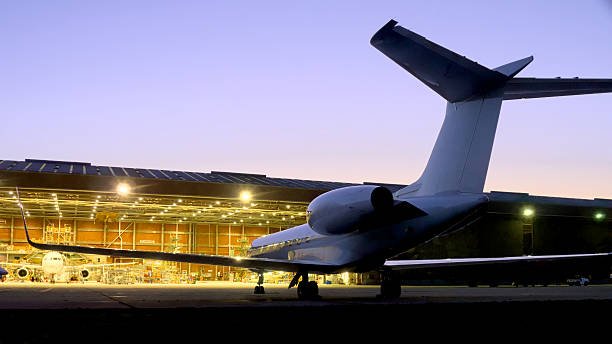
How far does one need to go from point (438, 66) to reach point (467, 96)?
201 centimetres

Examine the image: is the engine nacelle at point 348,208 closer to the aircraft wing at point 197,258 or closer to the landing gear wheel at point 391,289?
the aircraft wing at point 197,258

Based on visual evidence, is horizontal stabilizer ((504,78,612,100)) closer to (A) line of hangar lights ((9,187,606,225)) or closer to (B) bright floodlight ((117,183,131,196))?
(A) line of hangar lights ((9,187,606,225))

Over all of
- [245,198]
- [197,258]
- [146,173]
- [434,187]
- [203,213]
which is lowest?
[197,258]

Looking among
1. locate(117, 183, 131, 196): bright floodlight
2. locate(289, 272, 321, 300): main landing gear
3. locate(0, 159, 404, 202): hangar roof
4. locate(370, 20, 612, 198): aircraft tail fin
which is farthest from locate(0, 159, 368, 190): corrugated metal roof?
locate(370, 20, 612, 198): aircraft tail fin

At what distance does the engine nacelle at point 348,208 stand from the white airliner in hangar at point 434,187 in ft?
0.08

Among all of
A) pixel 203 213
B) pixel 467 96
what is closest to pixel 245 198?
pixel 203 213

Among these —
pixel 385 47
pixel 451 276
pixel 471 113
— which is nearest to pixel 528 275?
pixel 451 276

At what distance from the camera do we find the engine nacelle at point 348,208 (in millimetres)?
13914

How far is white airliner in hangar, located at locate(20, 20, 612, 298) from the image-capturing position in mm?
12227

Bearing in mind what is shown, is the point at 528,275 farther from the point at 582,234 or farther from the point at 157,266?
the point at 157,266

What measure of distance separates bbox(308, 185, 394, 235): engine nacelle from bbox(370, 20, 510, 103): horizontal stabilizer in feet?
9.36

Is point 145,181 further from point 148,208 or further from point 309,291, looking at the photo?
point 309,291

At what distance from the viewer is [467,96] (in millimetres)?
13711

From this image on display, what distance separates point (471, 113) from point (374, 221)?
11.7ft
